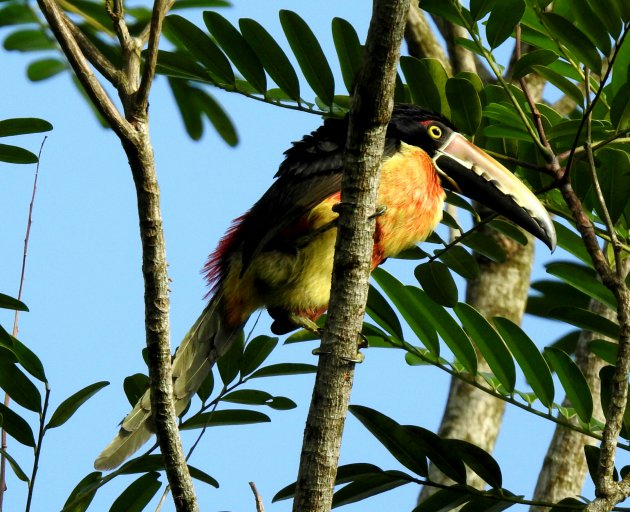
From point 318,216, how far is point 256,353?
0.65 m

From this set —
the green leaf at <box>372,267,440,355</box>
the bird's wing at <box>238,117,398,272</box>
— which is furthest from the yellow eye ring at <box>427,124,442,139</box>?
the green leaf at <box>372,267,440,355</box>

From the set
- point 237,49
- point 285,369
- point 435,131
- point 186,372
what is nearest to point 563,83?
point 435,131

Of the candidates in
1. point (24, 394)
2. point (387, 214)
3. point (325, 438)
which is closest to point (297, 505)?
point (325, 438)

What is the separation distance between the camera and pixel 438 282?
3961 mm

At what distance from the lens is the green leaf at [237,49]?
3.92m

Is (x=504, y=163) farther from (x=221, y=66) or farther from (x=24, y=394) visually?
(x=24, y=394)

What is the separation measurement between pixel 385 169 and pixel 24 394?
1730mm

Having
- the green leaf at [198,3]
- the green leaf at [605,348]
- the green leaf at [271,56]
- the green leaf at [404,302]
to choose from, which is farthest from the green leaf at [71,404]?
the green leaf at [198,3]

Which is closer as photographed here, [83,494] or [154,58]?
[154,58]

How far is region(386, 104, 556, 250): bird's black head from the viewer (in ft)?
13.2

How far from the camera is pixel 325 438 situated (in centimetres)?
292

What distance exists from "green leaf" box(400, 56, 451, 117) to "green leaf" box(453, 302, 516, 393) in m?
0.83

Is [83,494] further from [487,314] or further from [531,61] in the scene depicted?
[487,314]

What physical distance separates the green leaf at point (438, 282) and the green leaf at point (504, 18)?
0.91m
